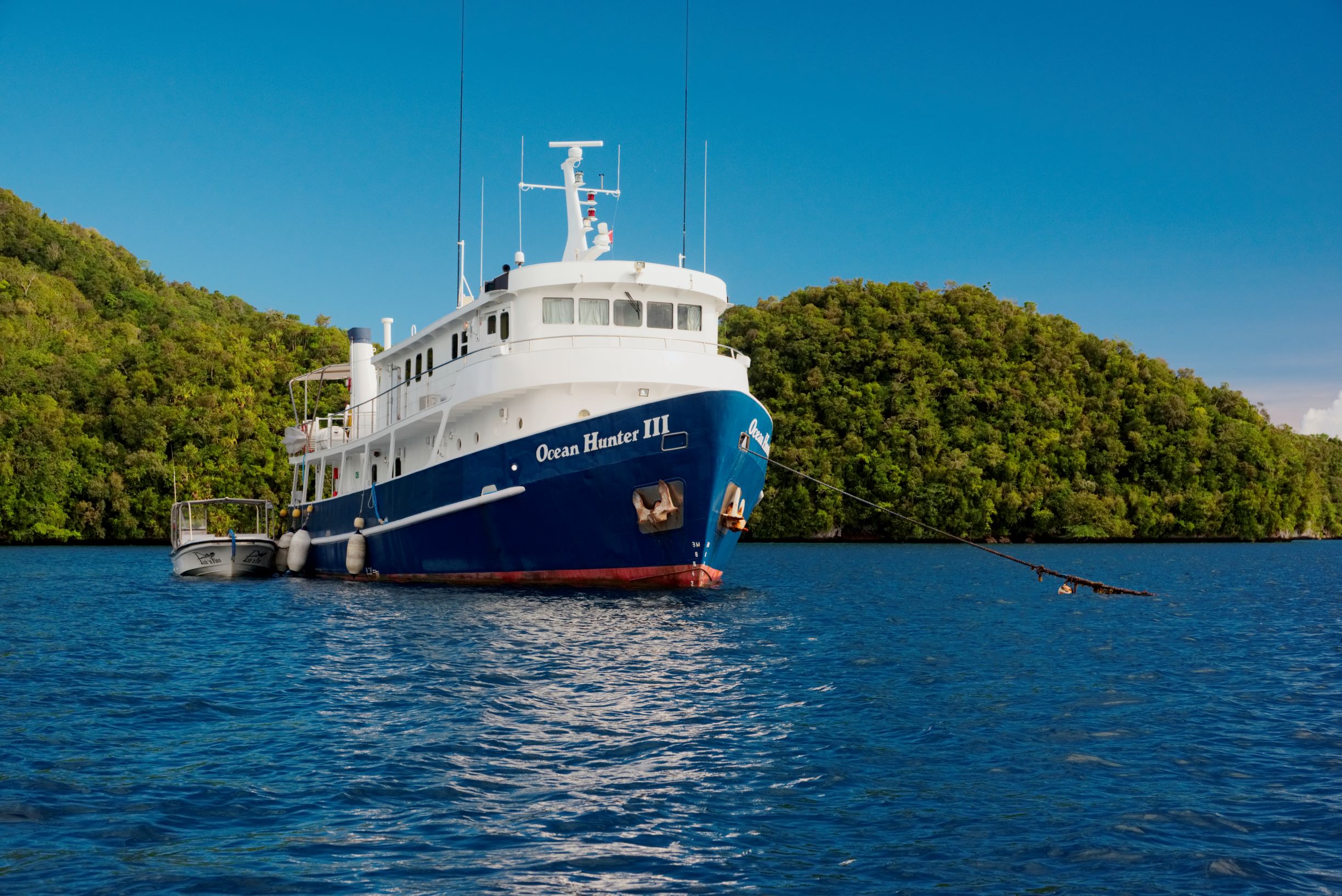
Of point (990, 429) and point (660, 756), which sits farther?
point (990, 429)

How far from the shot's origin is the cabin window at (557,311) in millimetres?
24859

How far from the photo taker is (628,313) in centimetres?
2514

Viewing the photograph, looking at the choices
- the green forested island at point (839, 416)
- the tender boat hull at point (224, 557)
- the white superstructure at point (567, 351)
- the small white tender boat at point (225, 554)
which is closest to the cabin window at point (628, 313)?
the white superstructure at point (567, 351)

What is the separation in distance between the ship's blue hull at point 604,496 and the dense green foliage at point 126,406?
179ft

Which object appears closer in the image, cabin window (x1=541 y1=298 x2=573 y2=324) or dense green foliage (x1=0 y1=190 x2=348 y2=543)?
cabin window (x1=541 y1=298 x2=573 y2=324)

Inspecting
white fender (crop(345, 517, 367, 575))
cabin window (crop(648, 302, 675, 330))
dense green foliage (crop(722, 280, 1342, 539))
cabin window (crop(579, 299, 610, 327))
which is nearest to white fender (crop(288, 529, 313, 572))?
white fender (crop(345, 517, 367, 575))

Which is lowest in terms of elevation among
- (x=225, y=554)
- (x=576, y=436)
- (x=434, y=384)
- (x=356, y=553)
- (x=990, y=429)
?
(x=225, y=554)

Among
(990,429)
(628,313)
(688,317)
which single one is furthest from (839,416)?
(628,313)

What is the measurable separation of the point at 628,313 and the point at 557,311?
5.23ft

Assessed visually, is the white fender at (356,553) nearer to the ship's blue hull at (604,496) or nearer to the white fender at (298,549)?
the ship's blue hull at (604,496)

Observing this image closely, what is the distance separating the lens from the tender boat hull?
3391 cm

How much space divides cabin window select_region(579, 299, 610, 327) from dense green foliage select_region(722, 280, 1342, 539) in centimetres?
5333

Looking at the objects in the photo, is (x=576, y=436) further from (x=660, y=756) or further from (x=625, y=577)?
(x=660, y=756)

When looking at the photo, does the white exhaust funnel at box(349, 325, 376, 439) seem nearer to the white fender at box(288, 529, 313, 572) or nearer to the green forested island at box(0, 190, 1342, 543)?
the white fender at box(288, 529, 313, 572)
